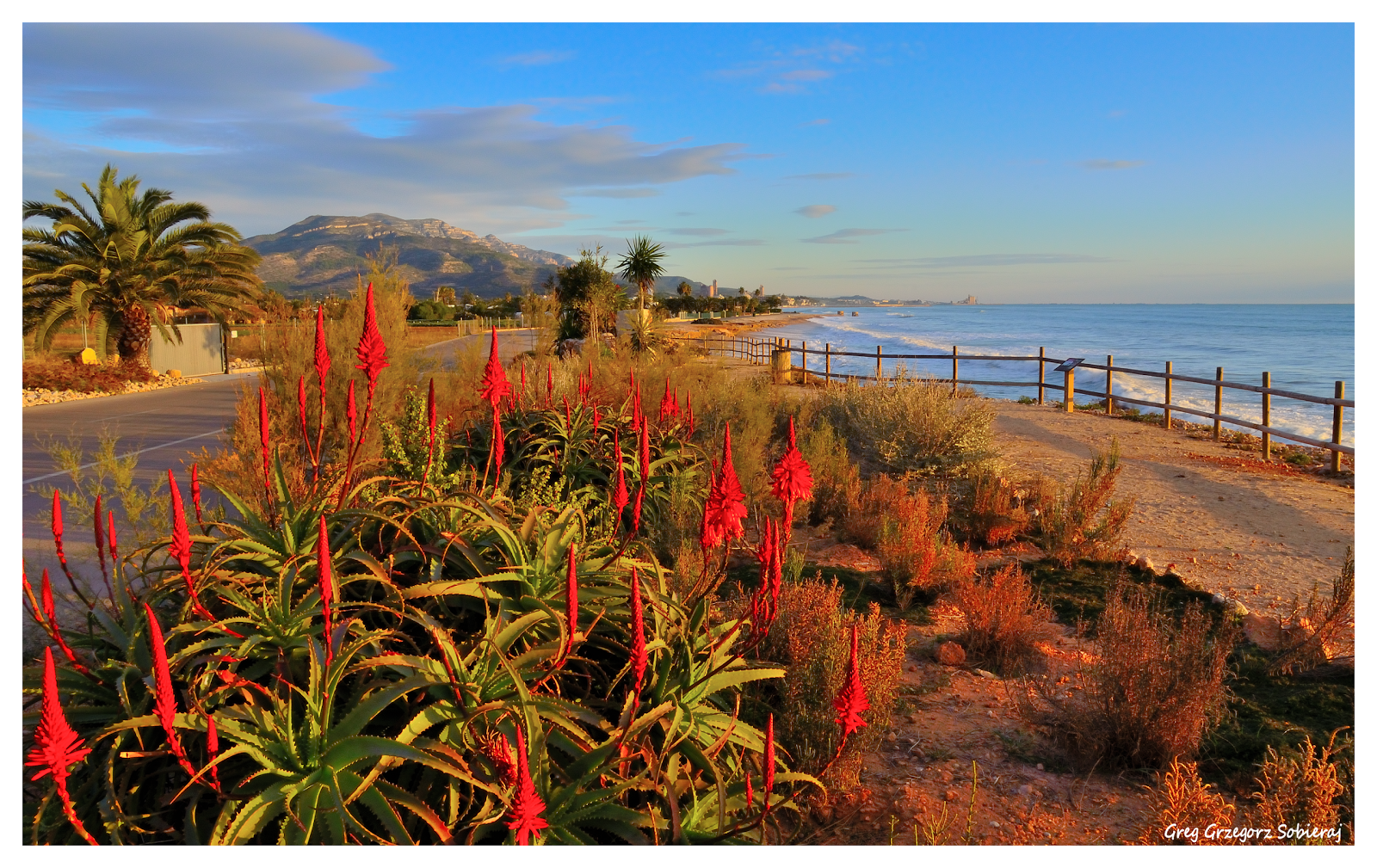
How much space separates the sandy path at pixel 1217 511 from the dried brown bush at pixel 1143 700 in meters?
2.50

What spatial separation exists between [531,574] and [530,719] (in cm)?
68

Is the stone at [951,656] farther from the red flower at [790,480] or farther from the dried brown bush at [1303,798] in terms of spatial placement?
the red flower at [790,480]

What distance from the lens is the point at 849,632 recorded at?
3377 mm

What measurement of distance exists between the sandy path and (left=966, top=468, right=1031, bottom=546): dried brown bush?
1.03 metres

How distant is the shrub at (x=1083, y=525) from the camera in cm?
620

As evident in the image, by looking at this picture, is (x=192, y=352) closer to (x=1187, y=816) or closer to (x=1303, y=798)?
(x=1187, y=816)

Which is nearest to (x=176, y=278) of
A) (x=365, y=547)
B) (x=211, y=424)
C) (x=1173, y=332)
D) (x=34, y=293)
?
(x=34, y=293)

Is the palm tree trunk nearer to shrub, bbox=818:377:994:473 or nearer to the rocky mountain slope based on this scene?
shrub, bbox=818:377:994:473

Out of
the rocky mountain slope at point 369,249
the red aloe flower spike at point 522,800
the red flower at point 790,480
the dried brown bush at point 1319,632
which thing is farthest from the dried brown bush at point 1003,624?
the rocky mountain slope at point 369,249

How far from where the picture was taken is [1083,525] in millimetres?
6414

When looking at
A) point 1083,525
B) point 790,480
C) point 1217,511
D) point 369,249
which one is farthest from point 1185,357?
point 369,249

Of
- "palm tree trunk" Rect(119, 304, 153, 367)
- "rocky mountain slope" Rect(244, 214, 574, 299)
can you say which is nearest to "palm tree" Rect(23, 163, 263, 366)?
"palm tree trunk" Rect(119, 304, 153, 367)

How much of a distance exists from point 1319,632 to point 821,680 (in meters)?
3.06

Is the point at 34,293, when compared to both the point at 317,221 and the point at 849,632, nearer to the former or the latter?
the point at 849,632
